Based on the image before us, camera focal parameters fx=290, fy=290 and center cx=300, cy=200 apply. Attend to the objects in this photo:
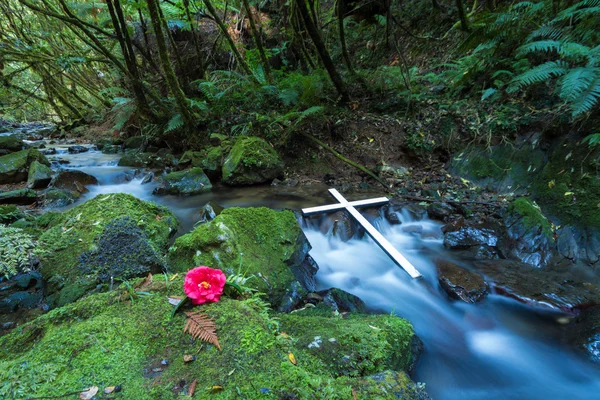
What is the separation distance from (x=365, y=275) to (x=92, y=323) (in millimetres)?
3300

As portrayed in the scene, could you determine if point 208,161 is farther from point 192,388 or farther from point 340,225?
point 192,388

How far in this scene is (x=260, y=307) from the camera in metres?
1.74

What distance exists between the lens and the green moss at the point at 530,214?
4131mm

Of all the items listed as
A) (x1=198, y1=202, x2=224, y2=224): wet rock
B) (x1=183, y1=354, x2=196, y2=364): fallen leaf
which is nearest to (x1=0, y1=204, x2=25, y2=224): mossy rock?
(x1=198, y1=202, x2=224, y2=224): wet rock

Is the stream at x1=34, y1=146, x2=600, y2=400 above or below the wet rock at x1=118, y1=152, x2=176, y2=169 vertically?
below

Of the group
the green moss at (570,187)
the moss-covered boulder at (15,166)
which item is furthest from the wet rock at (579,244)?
the moss-covered boulder at (15,166)

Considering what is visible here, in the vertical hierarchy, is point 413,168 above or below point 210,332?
below

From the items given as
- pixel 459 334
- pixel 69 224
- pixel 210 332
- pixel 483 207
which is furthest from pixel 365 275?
pixel 69 224

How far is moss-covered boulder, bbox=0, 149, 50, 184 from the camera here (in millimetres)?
6270

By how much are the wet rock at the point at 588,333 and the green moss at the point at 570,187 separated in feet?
5.27

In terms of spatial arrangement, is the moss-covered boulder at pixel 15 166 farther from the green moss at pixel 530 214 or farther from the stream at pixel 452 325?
the green moss at pixel 530 214

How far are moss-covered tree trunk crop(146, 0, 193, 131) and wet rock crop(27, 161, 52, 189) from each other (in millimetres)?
3206

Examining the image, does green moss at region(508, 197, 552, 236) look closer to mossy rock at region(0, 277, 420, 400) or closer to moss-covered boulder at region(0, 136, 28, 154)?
mossy rock at region(0, 277, 420, 400)

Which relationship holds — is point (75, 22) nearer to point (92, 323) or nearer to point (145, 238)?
point (145, 238)
